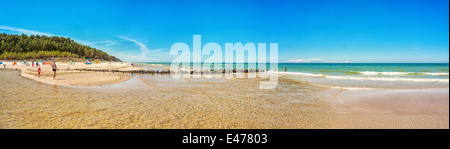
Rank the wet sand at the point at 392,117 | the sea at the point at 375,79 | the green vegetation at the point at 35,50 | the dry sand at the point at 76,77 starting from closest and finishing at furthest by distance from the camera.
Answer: the wet sand at the point at 392,117
the dry sand at the point at 76,77
the sea at the point at 375,79
the green vegetation at the point at 35,50

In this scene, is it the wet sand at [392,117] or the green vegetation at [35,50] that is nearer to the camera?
the wet sand at [392,117]

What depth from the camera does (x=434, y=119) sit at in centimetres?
711

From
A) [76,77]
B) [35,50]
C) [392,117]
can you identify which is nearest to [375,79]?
[392,117]

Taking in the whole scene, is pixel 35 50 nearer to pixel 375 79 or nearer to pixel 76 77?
pixel 76 77

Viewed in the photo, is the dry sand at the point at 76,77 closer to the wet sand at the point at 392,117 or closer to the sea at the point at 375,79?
the wet sand at the point at 392,117

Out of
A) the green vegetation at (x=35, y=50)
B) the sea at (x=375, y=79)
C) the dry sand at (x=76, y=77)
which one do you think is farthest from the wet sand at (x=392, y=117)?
the green vegetation at (x=35, y=50)

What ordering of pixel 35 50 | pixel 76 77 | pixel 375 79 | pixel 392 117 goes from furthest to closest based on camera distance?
pixel 35 50, pixel 375 79, pixel 76 77, pixel 392 117

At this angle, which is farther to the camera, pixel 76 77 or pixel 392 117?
pixel 76 77

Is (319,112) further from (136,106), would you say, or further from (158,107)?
(136,106)

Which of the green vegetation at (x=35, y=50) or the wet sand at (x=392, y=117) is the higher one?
the green vegetation at (x=35, y=50)

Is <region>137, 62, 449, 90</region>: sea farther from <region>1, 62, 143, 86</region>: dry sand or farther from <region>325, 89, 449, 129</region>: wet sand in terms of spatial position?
<region>1, 62, 143, 86</region>: dry sand

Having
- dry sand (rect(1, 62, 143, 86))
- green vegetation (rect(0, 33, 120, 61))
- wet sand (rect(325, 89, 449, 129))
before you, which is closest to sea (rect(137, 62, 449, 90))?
wet sand (rect(325, 89, 449, 129))
